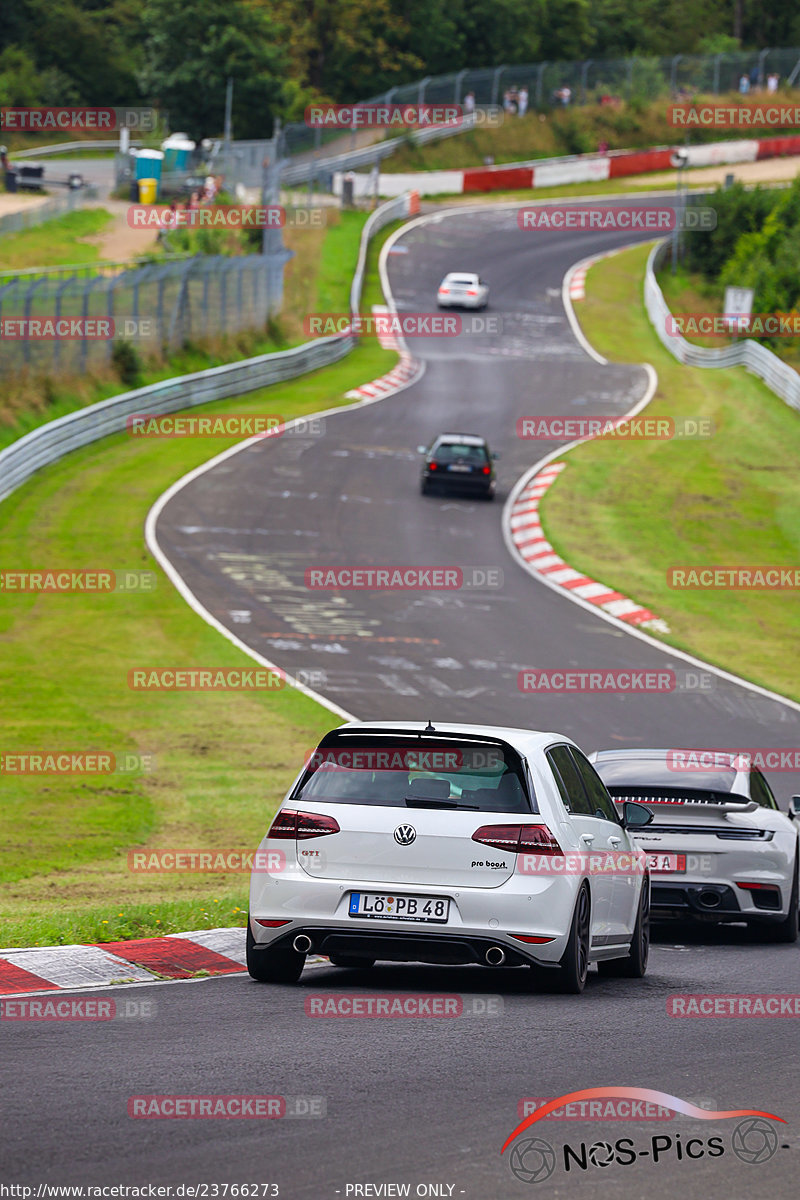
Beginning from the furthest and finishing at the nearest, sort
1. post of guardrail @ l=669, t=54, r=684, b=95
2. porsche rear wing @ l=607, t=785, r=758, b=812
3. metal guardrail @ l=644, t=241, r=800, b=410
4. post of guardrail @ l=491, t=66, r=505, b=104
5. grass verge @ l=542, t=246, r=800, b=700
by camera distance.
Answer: post of guardrail @ l=669, t=54, r=684, b=95 → post of guardrail @ l=491, t=66, r=505, b=104 → metal guardrail @ l=644, t=241, r=800, b=410 → grass verge @ l=542, t=246, r=800, b=700 → porsche rear wing @ l=607, t=785, r=758, b=812

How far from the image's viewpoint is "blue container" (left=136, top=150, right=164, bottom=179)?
72.8m

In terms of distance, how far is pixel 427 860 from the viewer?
855 centimetres

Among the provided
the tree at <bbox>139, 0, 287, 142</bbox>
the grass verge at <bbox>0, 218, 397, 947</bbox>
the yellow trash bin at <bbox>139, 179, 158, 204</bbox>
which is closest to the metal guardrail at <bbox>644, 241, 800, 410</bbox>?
the yellow trash bin at <bbox>139, 179, 158, 204</bbox>

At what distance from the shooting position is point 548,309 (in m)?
64.0

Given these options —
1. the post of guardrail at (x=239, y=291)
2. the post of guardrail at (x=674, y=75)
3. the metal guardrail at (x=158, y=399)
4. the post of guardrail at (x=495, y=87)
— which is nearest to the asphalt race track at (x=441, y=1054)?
the metal guardrail at (x=158, y=399)

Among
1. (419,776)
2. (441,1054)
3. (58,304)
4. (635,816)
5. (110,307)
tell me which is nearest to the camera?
(441,1054)

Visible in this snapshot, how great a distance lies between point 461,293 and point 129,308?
2154cm

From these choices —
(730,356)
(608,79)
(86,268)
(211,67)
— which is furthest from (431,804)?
(608,79)

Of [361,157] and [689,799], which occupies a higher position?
[361,157]

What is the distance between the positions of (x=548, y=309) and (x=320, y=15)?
47235mm

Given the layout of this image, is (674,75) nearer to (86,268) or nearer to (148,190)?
(148,190)

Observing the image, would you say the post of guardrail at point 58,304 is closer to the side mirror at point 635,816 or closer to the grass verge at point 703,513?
the grass verge at point 703,513

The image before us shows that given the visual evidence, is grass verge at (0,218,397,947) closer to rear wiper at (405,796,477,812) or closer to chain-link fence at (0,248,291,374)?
rear wiper at (405,796,477,812)

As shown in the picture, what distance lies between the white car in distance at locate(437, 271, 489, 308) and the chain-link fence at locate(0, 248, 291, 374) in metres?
8.71
